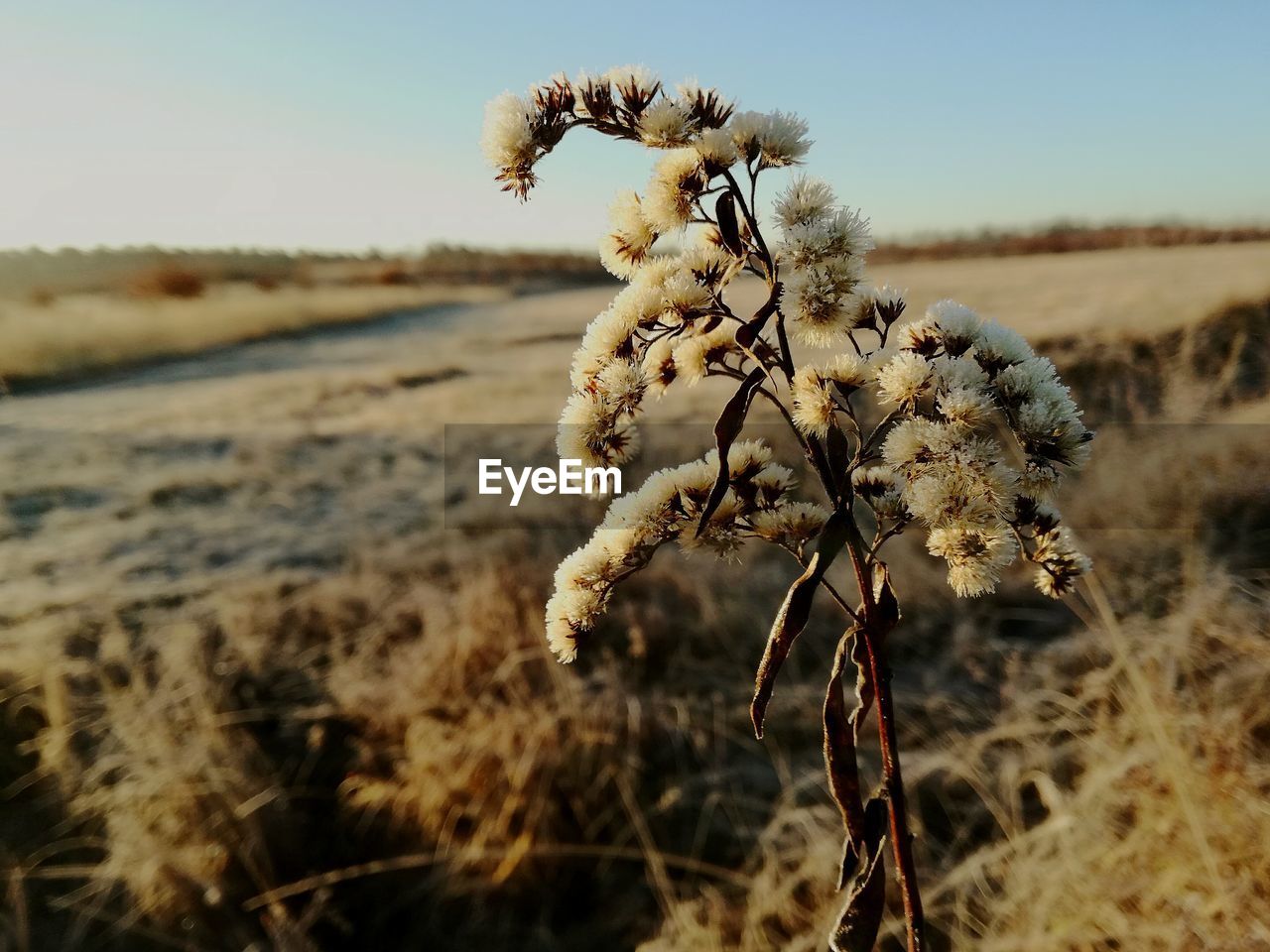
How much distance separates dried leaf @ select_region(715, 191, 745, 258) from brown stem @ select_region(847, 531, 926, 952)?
0.74 ft

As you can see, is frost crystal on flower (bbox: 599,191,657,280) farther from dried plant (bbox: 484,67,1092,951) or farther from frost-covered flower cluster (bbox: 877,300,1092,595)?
frost-covered flower cluster (bbox: 877,300,1092,595)

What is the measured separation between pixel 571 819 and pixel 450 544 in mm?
1828

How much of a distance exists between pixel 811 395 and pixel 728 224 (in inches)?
5.6

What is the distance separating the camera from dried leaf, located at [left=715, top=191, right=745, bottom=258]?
673 mm

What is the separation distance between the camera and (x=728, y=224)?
2.22 feet

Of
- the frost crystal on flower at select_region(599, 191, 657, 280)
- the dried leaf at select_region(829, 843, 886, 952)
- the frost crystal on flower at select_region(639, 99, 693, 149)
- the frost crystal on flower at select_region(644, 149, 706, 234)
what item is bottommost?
the dried leaf at select_region(829, 843, 886, 952)

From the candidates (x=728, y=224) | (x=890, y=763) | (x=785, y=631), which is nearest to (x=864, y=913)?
(x=890, y=763)

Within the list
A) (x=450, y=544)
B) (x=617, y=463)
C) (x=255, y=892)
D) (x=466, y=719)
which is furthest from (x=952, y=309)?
(x=450, y=544)

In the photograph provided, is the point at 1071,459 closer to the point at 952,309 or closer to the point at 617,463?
the point at 952,309

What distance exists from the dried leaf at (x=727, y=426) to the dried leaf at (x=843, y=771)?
0.48 ft

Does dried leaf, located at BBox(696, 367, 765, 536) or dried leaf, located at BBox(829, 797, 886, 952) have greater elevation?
dried leaf, located at BBox(696, 367, 765, 536)

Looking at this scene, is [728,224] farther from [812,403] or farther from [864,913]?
[864,913]

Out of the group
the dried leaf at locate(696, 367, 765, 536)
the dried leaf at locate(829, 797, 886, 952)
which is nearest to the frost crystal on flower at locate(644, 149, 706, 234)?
the dried leaf at locate(696, 367, 765, 536)

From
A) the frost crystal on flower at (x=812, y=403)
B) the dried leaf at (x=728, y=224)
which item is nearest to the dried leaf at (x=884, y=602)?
the frost crystal on flower at (x=812, y=403)
